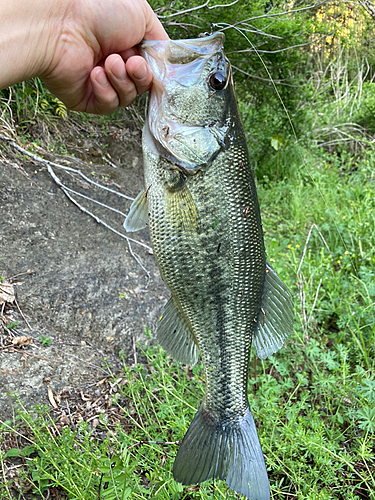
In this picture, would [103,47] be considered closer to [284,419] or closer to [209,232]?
[209,232]

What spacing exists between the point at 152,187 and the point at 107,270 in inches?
78.1

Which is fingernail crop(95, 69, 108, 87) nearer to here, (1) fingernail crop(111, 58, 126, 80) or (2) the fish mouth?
(1) fingernail crop(111, 58, 126, 80)

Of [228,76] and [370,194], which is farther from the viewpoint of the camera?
[370,194]

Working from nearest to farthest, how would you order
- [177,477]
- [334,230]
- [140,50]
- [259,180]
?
[177,477] → [140,50] → [334,230] → [259,180]

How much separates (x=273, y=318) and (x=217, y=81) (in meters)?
1.04

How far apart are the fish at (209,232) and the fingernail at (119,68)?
0.11 m

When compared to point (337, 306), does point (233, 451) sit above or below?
above

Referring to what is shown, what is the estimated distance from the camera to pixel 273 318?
1611 mm

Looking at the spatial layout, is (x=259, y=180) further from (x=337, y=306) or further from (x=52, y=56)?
(x=52, y=56)

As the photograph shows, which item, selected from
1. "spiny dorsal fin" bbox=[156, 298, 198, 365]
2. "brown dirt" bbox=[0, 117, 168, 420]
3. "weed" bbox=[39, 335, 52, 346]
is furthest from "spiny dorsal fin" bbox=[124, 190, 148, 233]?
"weed" bbox=[39, 335, 52, 346]

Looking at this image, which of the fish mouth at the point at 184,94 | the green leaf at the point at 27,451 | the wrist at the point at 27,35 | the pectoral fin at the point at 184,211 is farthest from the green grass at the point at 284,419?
the wrist at the point at 27,35

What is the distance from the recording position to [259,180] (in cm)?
625

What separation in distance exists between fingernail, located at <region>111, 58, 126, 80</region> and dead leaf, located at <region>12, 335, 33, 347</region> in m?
1.87

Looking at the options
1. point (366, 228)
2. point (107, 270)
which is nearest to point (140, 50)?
point (107, 270)
